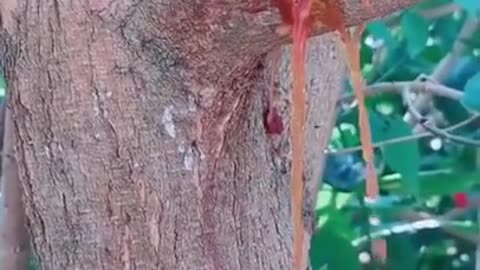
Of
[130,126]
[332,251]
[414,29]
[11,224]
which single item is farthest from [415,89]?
[130,126]

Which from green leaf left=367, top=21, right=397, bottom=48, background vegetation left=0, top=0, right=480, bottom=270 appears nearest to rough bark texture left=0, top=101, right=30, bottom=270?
background vegetation left=0, top=0, right=480, bottom=270

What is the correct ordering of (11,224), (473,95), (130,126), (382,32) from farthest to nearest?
1. (382,32)
2. (473,95)
3. (11,224)
4. (130,126)

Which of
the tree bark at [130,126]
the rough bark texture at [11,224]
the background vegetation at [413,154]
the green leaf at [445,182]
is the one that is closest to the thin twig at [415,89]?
the background vegetation at [413,154]

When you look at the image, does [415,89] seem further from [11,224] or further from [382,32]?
[11,224]

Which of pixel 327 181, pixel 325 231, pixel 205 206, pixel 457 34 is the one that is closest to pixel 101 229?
pixel 205 206

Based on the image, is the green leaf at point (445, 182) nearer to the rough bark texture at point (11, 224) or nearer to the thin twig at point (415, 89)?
the thin twig at point (415, 89)
